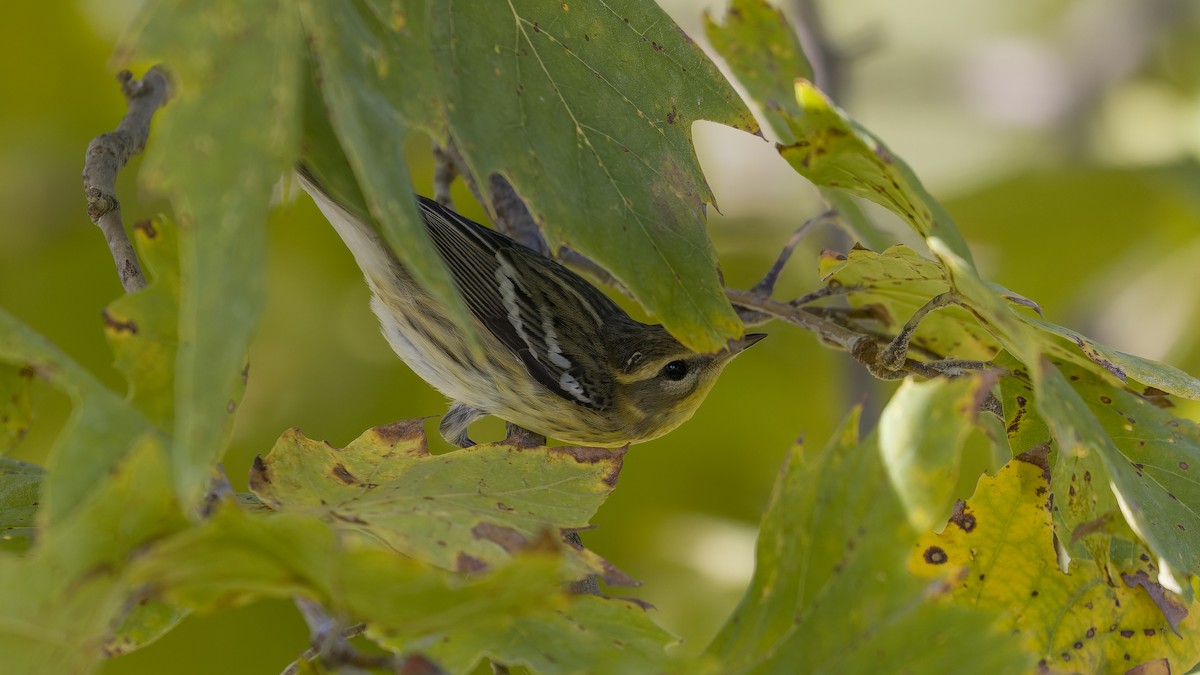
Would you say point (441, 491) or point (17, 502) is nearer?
point (441, 491)

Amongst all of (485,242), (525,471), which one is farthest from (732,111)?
(485,242)

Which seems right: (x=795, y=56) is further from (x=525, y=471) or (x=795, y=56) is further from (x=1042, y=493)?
(x=525, y=471)

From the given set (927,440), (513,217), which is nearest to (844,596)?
(927,440)

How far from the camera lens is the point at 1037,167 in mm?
3664

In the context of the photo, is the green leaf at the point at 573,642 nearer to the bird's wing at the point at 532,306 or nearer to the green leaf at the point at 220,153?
the green leaf at the point at 220,153

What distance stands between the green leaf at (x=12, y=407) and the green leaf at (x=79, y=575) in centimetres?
60

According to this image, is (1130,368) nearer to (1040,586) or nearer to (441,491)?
(1040,586)

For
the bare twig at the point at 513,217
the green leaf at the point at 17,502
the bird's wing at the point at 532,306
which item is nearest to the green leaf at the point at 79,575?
the green leaf at the point at 17,502

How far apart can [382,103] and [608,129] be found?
0.46 m

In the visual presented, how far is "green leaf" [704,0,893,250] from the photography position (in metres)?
1.98

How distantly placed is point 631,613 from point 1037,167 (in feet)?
9.87

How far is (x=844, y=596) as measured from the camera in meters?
1.04

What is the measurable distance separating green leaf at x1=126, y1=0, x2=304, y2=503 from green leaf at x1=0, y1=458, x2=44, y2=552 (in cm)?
62

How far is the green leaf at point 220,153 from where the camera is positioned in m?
0.82
